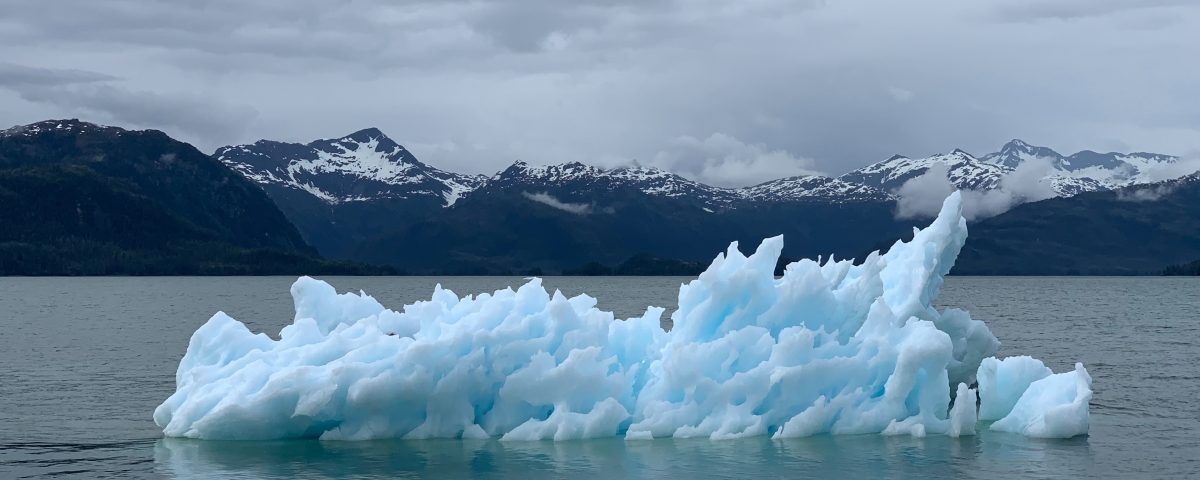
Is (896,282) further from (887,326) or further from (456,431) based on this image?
(456,431)

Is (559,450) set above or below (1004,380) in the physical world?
below

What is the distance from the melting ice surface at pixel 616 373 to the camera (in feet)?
94.0

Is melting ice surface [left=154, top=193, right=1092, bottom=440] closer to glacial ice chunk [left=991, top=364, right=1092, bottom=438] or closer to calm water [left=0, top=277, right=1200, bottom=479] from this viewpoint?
glacial ice chunk [left=991, top=364, right=1092, bottom=438]

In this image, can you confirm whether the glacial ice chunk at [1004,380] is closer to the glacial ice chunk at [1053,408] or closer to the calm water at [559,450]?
the glacial ice chunk at [1053,408]

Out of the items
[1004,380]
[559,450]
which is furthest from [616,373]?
[1004,380]

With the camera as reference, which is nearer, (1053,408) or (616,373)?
(1053,408)

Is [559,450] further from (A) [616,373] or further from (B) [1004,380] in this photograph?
(B) [1004,380]

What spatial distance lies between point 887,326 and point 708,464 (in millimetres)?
7283

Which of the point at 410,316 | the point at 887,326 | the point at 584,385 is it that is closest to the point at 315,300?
the point at 410,316

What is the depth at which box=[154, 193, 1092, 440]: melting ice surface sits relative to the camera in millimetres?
28641

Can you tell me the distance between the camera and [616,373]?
30000 mm

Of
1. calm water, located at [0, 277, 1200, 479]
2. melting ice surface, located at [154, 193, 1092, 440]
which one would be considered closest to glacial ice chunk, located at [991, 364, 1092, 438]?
melting ice surface, located at [154, 193, 1092, 440]

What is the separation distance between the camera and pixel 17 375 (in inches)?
1854

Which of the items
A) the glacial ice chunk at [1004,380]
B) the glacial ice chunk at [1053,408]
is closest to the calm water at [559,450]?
the glacial ice chunk at [1053,408]
